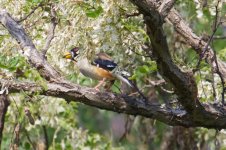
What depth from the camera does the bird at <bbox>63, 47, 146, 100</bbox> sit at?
5.64m

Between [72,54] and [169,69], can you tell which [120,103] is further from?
[72,54]

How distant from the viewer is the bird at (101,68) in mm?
5643

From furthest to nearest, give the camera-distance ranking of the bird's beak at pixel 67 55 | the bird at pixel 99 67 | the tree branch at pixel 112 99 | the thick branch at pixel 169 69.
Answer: the bird at pixel 99 67 → the bird's beak at pixel 67 55 → the tree branch at pixel 112 99 → the thick branch at pixel 169 69

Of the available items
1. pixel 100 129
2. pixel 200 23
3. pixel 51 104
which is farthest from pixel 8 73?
pixel 100 129

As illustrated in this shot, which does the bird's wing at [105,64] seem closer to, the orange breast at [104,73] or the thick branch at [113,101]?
the orange breast at [104,73]

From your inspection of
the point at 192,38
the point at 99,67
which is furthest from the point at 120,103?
the point at 192,38

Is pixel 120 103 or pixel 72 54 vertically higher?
pixel 72 54

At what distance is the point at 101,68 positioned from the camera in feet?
19.3

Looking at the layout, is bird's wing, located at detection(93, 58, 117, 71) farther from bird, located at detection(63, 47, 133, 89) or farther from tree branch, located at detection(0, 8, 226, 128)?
tree branch, located at detection(0, 8, 226, 128)

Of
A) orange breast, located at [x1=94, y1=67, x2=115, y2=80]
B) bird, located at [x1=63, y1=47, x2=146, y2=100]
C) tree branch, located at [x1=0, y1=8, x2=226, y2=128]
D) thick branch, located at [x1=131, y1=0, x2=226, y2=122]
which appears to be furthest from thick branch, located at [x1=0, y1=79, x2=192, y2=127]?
orange breast, located at [x1=94, y1=67, x2=115, y2=80]

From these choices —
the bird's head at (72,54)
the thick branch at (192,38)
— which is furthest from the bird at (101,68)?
the thick branch at (192,38)

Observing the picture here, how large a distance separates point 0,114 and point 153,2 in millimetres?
3040

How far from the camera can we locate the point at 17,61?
4.94m

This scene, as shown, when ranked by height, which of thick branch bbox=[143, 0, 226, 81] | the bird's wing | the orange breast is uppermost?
thick branch bbox=[143, 0, 226, 81]
